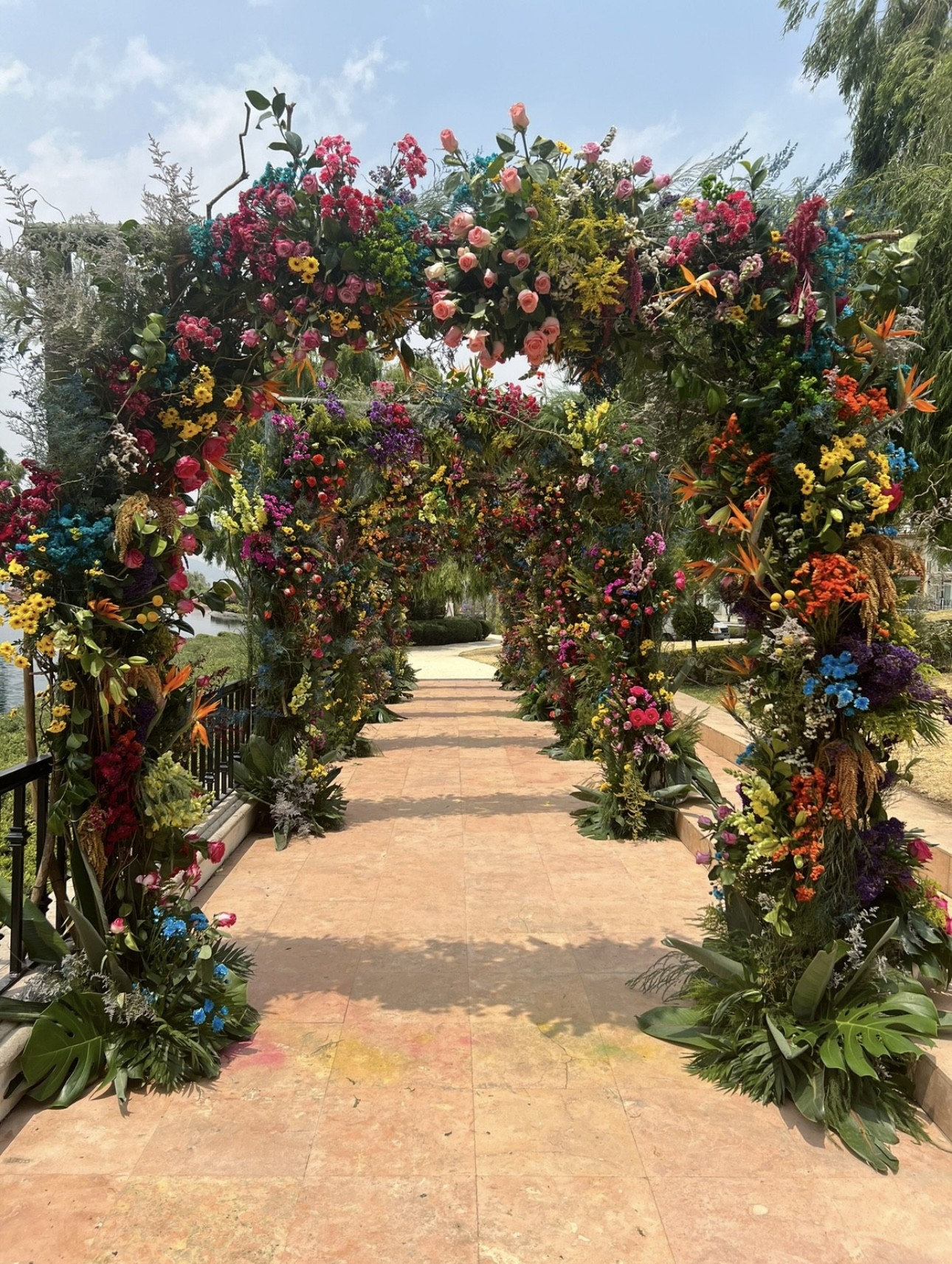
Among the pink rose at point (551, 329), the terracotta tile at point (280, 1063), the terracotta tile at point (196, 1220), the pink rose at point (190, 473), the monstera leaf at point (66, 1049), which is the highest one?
the pink rose at point (551, 329)

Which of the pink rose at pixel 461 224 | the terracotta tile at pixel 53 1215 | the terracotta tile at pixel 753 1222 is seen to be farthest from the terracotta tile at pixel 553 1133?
the pink rose at pixel 461 224

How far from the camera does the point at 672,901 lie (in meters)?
4.56

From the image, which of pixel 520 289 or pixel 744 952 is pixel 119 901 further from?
pixel 520 289

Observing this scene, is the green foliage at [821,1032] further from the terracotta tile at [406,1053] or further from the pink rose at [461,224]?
the pink rose at [461,224]

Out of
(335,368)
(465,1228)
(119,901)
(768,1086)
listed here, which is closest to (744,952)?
(768,1086)

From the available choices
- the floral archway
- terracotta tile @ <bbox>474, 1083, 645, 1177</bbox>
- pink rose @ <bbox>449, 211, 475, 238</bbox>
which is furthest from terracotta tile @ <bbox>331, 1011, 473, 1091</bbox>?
pink rose @ <bbox>449, 211, 475, 238</bbox>

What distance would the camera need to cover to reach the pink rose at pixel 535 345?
291cm

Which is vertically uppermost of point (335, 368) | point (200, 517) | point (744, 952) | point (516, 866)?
point (335, 368)

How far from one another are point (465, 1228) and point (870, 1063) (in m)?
1.35

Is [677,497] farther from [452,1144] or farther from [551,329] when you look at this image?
[452,1144]

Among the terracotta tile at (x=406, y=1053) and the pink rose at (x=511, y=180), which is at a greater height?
the pink rose at (x=511, y=180)

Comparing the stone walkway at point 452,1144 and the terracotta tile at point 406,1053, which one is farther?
the terracotta tile at point 406,1053

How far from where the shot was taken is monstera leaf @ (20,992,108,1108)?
8.73 feet

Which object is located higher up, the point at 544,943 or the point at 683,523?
the point at 683,523
